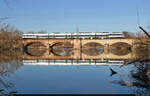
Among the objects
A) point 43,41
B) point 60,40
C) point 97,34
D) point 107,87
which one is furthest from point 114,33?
point 107,87

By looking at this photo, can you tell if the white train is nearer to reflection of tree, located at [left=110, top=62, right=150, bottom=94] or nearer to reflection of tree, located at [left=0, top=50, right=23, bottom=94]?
reflection of tree, located at [left=0, top=50, right=23, bottom=94]

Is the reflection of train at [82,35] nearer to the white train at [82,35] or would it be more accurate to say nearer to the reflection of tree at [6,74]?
the white train at [82,35]

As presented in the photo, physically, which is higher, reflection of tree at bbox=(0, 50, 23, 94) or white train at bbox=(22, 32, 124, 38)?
white train at bbox=(22, 32, 124, 38)

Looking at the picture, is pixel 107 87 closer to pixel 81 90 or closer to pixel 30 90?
pixel 81 90

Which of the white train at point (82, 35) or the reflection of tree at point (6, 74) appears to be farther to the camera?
the white train at point (82, 35)

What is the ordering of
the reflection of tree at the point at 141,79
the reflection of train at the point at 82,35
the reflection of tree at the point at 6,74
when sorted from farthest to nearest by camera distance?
the reflection of train at the point at 82,35
the reflection of tree at the point at 141,79
the reflection of tree at the point at 6,74

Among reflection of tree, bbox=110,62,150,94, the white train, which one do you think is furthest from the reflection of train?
reflection of tree, bbox=110,62,150,94

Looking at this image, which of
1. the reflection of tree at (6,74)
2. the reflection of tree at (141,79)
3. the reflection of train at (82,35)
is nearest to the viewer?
the reflection of tree at (6,74)

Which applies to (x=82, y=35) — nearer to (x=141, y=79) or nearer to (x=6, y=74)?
(x=141, y=79)

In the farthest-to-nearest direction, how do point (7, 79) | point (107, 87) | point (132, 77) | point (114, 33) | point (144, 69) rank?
1. point (114, 33)
2. point (7, 79)
3. point (107, 87)
4. point (132, 77)
5. point (144, 69)

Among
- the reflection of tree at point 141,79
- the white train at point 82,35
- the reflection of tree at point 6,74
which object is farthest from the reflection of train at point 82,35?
the reflection of tree at point 141,79

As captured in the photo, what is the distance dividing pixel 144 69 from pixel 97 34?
40957 millimetres

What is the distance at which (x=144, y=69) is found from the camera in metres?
8.49

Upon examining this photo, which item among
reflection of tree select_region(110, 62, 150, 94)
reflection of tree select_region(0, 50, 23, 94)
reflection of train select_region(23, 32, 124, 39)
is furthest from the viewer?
reflection of train select_region(23, 32, 124, 39)
